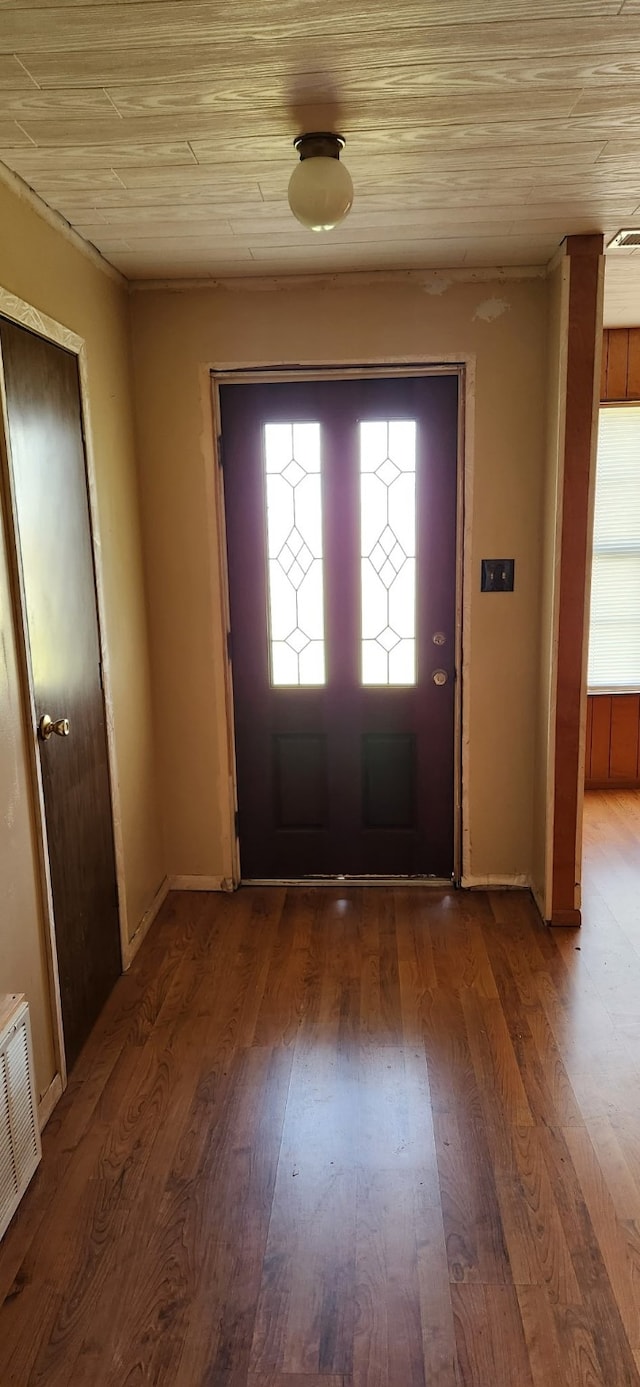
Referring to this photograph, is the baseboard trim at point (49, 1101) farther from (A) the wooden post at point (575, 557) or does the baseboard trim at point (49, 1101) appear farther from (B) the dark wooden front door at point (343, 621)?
(A) the wooden post at point (575, 557)

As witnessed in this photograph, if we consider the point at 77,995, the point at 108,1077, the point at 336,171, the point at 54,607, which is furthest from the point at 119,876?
the point at 336,171

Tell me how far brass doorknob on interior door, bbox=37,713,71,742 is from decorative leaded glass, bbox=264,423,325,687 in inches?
50.0

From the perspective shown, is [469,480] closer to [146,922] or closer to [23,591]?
[23,591]

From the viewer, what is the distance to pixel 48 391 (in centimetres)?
241

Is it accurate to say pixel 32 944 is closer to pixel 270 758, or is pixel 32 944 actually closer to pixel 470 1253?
pixel 470 1253

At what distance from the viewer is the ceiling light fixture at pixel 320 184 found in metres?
1.92

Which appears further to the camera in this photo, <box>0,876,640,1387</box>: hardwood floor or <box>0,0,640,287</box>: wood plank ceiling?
<box>0,876,640,1387</box>: hardwood floor

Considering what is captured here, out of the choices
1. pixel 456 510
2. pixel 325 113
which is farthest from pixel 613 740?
pixel 325 113

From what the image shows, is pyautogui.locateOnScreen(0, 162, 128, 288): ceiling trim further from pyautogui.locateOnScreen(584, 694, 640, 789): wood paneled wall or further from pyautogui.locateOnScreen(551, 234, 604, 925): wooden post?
pyautogui.locateOnScreen(584, 694, 640, 789): wood paneled wall

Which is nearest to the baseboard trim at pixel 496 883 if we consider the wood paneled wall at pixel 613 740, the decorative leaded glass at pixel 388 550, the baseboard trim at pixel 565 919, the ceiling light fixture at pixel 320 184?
→ the baseboard trim at pixel 565 919

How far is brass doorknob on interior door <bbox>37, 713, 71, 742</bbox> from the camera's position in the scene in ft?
7.51

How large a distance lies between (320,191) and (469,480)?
1.50m

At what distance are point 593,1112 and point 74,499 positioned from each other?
225 centimetres

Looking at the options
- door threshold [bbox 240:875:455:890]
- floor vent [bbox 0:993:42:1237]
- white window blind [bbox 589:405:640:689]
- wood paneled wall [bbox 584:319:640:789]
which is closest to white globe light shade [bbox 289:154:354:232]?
floor vent [bbox 0:993:42:1237]
